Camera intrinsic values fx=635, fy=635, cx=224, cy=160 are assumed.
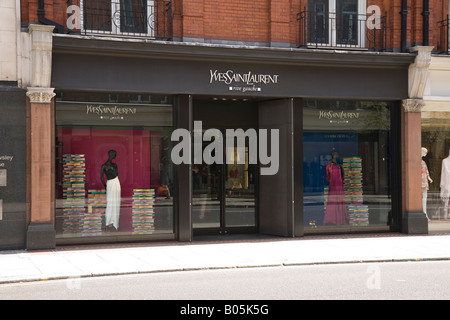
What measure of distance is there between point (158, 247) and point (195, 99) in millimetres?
3720

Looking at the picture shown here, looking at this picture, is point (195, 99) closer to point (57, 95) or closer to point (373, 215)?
point (57, 95)

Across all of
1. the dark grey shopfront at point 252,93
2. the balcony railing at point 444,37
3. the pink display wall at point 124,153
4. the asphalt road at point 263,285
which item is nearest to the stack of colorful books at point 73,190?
the pink display wall at point 124,153

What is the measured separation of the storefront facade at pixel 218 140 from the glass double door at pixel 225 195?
1.0 inches

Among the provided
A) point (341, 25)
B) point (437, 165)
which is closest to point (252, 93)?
point (341, 25)

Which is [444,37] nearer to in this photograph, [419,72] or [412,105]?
[419,72]

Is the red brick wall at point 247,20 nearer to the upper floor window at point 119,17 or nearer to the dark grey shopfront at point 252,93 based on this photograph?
the upper floor window at point 119,17

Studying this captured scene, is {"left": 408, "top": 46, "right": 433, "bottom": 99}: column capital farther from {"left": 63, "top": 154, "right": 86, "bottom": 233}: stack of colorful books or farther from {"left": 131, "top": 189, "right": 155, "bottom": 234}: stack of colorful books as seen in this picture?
{"left": 63, "top": 154, "right": 86, "bottom": 233}: stack of colorful books

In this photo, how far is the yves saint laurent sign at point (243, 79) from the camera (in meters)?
13.8

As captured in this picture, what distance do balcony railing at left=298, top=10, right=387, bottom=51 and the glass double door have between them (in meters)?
3.13

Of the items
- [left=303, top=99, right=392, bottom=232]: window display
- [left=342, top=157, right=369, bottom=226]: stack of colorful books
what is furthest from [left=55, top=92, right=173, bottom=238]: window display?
[left=342, top=157, right=369, bottom=226]: stack of colorful books

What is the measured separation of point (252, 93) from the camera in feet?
46.2

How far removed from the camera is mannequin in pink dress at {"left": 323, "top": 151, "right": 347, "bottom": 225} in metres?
15.2

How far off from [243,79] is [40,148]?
4570 mm
